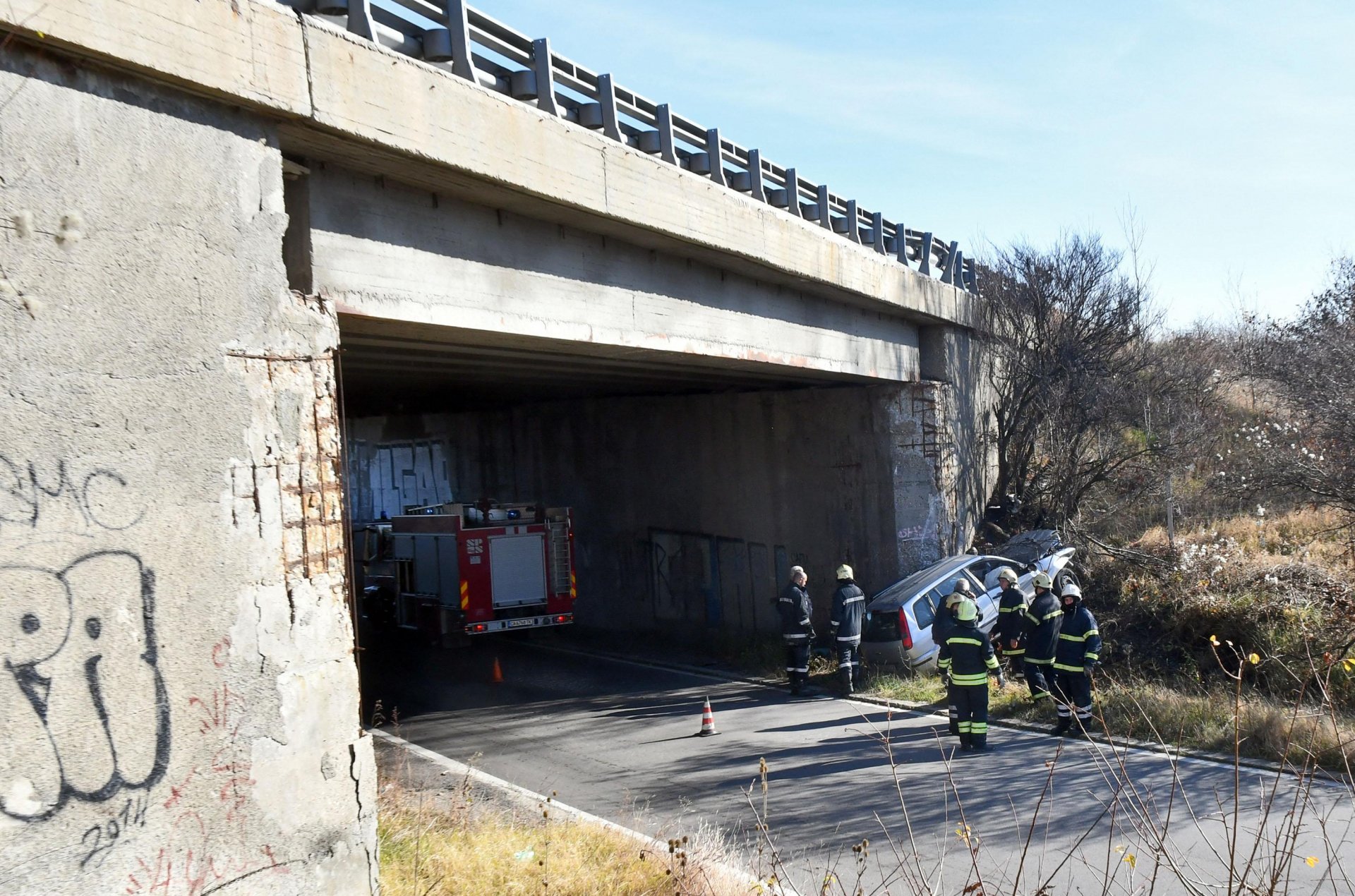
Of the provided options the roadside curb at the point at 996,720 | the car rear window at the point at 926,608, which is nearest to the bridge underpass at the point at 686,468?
the roadside curb at the point at 996,720

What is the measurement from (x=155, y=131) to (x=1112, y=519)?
17.5 meters

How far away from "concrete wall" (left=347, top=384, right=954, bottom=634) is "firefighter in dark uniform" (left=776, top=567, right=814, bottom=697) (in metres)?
4.10

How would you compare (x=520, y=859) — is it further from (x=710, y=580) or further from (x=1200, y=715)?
(x=710, y=580)

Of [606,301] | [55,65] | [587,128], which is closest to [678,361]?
[606,301]

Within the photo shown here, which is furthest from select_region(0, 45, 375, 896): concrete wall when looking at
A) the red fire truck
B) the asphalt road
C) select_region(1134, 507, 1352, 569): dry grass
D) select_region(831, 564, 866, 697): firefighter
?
select_region(1134, 507, 1352, 569): dry grass

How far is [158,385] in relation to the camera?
4988 mm

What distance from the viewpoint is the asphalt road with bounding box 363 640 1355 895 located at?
6.28 metres

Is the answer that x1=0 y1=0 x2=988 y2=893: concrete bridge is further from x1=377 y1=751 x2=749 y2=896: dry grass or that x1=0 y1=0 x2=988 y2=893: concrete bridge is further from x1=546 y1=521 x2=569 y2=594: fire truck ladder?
x1=546 y1=521 x2=569 y2=594: fire truck ladder

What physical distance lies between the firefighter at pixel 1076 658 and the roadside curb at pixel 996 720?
0.32 metres

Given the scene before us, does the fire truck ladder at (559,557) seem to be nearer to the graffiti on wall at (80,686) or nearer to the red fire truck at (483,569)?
the red fire truck at (483,569)

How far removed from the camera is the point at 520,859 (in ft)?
21.1

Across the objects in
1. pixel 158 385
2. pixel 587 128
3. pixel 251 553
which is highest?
pixel 587 128

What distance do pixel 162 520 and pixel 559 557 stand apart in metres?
13.5

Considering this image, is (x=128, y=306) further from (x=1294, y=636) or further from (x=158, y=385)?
(x=1294, y=636)
